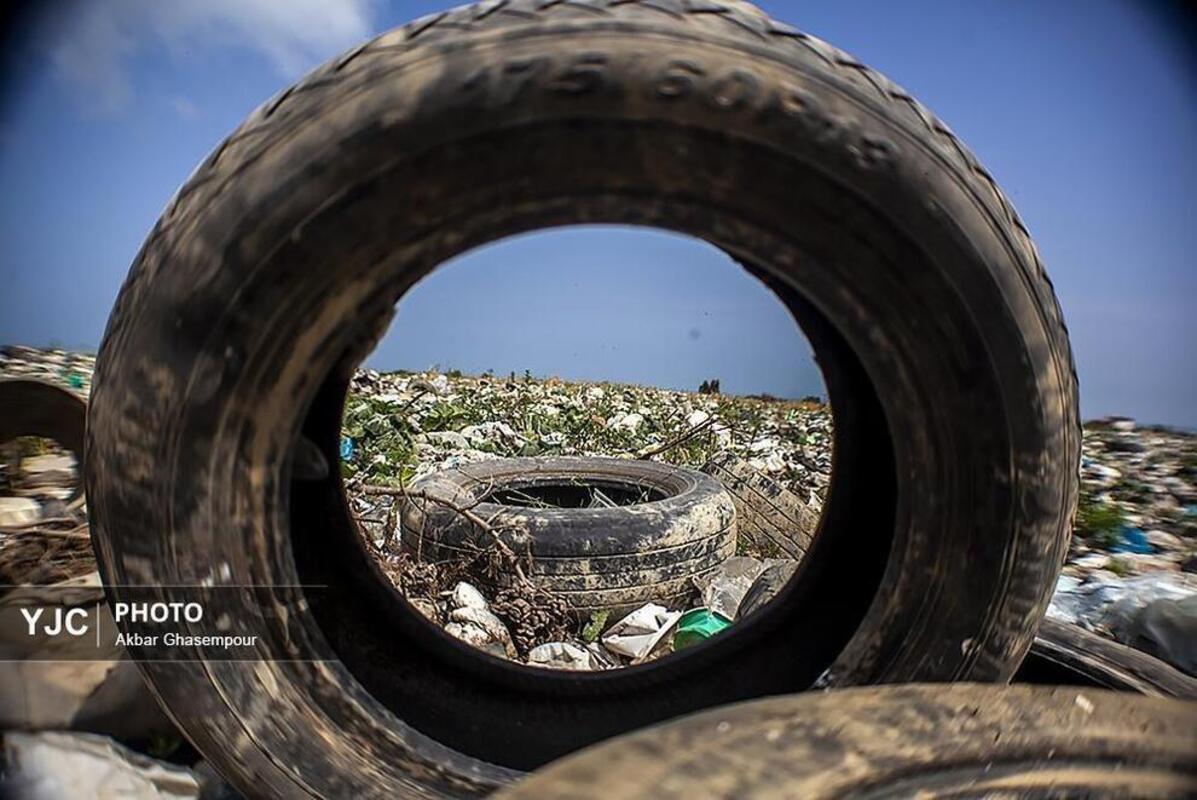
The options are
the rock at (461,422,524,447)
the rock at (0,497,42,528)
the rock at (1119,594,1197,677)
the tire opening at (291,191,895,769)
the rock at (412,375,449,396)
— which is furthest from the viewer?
the rock at (412,375,449,396)

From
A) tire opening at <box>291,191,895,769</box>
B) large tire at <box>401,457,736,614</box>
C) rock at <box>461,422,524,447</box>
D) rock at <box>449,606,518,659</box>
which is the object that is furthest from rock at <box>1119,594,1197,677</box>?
rock at <box>461,422,524,447</box>

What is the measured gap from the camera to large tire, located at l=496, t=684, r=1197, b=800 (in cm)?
57

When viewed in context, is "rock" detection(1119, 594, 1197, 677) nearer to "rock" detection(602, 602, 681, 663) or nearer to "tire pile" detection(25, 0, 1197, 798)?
"tire pile" detection(25, 0, 1197, 798)

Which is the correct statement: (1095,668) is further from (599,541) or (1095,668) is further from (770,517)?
(770,517)

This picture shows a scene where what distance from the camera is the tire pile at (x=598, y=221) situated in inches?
31.3

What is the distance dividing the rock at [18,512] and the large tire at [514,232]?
133 cm

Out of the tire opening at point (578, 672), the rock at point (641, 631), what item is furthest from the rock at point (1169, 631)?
the rock at point (641, 631)

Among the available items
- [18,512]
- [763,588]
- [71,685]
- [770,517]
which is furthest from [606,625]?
[18,512]

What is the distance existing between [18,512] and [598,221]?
2.03 metres

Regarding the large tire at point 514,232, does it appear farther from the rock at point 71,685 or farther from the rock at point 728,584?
the rock at point 728,584

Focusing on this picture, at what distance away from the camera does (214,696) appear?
909 mm

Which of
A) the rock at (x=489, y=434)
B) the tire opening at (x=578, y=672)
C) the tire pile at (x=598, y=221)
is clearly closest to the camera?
the tire pile at (x=598, y=221)

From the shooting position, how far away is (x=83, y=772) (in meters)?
1.05

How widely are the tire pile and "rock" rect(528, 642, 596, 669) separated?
1.14 metres
